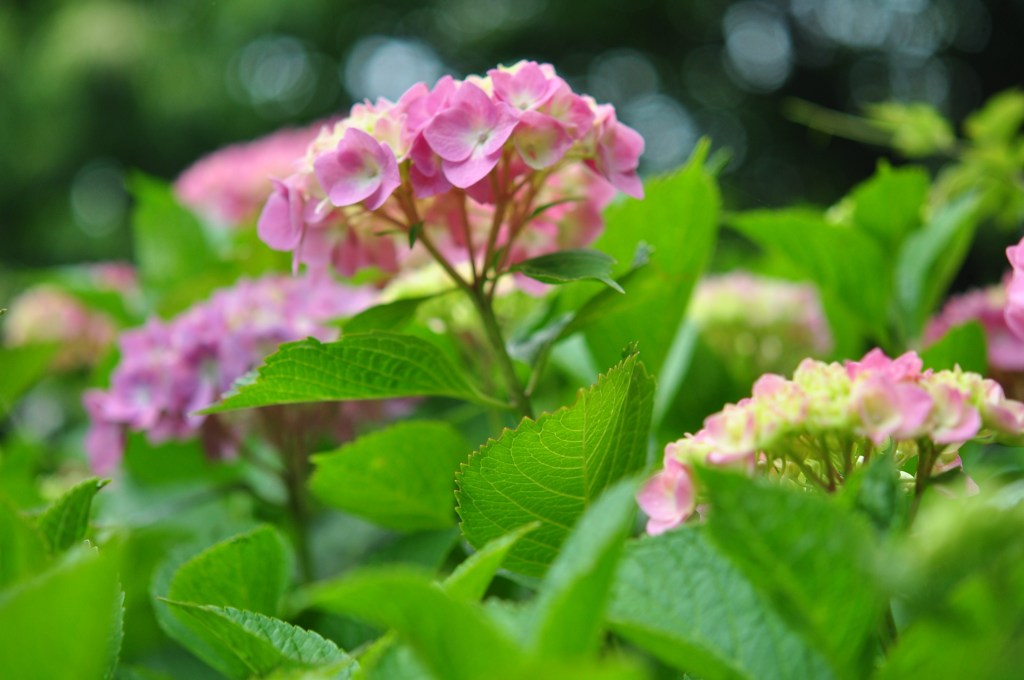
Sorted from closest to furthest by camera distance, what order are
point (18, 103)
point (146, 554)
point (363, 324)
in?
point (363, 324) < point (146, 554) < point (18, 103)

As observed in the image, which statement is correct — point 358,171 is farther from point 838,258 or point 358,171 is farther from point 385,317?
point 838,258

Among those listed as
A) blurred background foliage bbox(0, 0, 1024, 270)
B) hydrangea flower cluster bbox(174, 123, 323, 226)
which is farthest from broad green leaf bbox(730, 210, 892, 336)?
blurred background foliage bbox(0, 0, 1024, 270)

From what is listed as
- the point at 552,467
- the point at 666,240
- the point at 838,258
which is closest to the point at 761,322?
the point at 838,258

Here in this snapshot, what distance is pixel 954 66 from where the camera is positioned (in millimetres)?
4516

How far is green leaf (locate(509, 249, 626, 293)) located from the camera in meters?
0.45

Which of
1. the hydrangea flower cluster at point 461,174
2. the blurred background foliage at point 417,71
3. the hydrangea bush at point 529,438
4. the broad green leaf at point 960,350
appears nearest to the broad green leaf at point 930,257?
the hydrangea bush at point 529,438

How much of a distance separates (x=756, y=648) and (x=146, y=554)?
48 cm

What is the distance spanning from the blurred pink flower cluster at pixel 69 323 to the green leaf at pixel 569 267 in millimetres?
748

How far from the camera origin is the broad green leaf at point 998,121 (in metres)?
0.74

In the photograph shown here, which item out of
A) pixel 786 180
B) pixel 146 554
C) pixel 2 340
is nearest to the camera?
pixel 146 554

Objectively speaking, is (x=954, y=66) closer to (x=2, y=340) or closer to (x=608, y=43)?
(x=608, y=43)

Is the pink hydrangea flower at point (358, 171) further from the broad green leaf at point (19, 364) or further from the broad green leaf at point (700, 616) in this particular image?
the broad green leaf at point (19, 364)

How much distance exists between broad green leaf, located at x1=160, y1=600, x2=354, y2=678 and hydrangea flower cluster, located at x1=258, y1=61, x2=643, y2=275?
0.61 feet

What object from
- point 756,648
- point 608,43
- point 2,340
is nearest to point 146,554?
point 756,648
